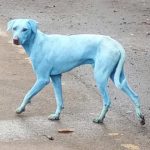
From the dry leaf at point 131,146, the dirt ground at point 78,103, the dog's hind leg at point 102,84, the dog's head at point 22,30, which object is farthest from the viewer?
the dog's hind leg at point 102,84

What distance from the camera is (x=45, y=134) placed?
6.27 m

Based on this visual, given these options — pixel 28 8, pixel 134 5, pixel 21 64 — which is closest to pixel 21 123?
pixel 21 64

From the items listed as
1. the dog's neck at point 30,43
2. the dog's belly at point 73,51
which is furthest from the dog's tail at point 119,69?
the dog's neck at point 30,43

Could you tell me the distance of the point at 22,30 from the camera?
20.8 ft

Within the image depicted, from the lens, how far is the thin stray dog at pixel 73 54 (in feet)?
21.0

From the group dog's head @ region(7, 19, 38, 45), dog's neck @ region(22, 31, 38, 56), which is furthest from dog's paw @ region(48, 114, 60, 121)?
dog's head @ region(7, 19, 38, 45)

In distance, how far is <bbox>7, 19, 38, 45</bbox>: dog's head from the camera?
20.8 feet

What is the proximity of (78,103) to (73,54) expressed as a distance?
1125mm

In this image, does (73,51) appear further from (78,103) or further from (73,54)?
(78,103)

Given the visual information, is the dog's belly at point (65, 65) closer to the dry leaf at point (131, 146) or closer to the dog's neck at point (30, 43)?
the dog's neck at point (30, 43)

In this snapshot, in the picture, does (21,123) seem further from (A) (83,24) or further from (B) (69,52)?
(A) (83,24)

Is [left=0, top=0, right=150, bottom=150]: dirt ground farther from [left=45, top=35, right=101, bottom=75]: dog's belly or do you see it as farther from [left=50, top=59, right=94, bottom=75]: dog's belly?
[left=45, top=35, right=101, bottom=75]: dog's belly

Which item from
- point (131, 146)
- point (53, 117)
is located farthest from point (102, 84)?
point (131, 146)

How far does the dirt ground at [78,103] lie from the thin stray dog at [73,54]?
304 millimetres
